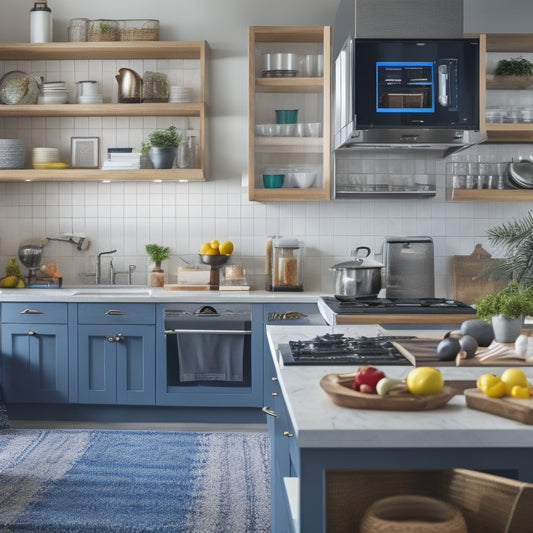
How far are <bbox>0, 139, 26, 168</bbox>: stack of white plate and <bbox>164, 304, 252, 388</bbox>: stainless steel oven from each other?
4.76 feet

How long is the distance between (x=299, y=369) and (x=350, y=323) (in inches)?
73.6

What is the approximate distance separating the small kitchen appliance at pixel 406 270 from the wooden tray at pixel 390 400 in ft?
11.5

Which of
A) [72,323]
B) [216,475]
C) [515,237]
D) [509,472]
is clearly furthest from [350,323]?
[509,472]

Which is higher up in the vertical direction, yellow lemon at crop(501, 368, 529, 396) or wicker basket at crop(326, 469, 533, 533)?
yellow lemon at crop(501, 368, 529, 396)

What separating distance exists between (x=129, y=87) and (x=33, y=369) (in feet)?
6.28

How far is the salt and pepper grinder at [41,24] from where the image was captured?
572 cm

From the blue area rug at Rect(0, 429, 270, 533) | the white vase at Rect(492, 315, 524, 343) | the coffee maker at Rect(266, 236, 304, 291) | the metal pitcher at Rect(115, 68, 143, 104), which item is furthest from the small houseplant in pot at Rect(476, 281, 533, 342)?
the metal pitcher at Rect(115, 68, 143, 104)

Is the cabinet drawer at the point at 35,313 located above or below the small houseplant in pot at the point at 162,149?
below

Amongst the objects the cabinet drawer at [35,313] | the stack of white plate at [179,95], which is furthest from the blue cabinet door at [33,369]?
the stack of white plate at [179,95]

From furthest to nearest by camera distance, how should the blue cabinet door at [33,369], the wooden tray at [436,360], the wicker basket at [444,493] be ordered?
the blue cabinet door at [33,369], the wooden tray at [436,360], the wicker basket at [444,493]

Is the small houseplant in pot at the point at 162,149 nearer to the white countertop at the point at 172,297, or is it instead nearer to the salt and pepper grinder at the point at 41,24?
the white countertop at the point at 172,297

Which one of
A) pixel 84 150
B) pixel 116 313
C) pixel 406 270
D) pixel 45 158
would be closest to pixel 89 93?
pixel 84 150

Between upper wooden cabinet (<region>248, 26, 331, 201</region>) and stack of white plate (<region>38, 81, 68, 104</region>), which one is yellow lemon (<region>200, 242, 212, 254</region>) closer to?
upper wooden cabinet (<region>248, 26, 331, 201</region>)

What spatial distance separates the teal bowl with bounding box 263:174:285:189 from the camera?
5.58m
